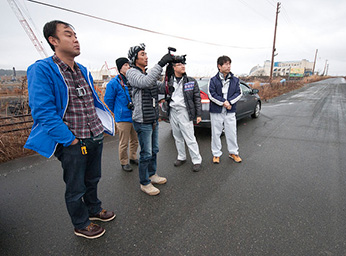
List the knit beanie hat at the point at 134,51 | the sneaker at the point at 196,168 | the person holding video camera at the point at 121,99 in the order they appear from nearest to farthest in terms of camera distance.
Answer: the knit beanie hat at the point at 134,51, the person holding video camera at the point at 121,99, the sneaker at the point at 196,168

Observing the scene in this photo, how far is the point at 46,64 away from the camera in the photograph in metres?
1.48

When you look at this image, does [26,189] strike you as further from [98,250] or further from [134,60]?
[134,60]

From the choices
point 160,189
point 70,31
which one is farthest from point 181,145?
point 70,31

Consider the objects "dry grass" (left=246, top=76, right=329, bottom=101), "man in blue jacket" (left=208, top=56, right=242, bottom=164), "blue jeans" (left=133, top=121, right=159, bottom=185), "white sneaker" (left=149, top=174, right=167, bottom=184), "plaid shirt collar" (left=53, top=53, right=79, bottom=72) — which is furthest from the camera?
"dry grass" (left=246, top=76, right=329, bottom=101)

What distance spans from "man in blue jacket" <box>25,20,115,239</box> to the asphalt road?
42 centimetres

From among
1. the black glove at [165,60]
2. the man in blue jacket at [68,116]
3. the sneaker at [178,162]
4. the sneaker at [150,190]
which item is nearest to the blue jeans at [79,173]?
the man in blue jacket at [68,116]

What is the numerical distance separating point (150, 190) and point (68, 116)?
1.50m

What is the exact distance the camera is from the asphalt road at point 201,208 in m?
1.78

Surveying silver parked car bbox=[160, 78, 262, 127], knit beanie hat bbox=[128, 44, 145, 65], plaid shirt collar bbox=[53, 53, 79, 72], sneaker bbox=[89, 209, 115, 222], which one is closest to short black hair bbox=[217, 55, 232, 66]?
silver parked car bbox=[160, 78, 262, 127]

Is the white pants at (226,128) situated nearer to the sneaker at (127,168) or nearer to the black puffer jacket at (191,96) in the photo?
the black puffer jacket at (191,96)

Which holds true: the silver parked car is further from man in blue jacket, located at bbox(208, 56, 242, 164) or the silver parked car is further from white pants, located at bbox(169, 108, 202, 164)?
man in blue jacket, located at bbox(208, 56, 242, 164)

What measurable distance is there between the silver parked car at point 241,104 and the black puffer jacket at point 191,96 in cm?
118

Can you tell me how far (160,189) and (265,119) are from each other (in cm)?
579

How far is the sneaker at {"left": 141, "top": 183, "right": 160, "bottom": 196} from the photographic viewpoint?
8.44 feet
